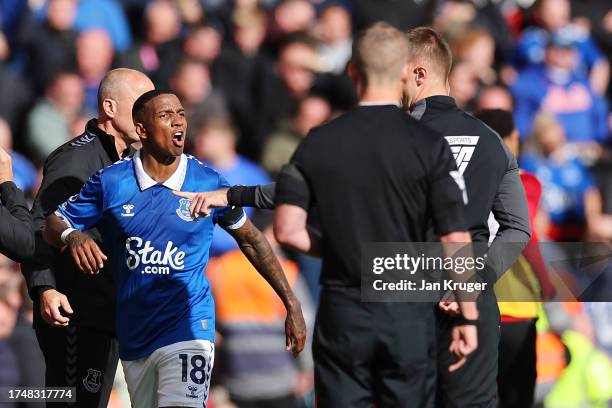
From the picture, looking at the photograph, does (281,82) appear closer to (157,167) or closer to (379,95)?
(157,167)

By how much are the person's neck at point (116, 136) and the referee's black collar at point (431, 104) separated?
201cm

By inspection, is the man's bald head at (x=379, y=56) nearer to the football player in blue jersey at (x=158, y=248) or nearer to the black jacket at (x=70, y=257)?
the football player in blue jersey at (x=158, y=248)

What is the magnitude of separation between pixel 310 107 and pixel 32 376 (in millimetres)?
4966

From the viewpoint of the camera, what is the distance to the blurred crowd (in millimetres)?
11633

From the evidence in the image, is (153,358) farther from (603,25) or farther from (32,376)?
(603,25)

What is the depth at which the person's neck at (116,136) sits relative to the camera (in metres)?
8.23

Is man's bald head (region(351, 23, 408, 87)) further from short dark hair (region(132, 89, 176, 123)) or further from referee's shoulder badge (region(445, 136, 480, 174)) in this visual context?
short dark hair (region(132, 89, 176, 123))

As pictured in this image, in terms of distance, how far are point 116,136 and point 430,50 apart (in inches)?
85.1

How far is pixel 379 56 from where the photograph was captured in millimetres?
6219

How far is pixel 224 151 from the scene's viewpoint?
12.7m

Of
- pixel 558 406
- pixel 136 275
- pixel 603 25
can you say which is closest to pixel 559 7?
pixel 603 25

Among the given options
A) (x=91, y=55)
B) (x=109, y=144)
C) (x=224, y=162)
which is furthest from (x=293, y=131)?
(x=109, y=144)

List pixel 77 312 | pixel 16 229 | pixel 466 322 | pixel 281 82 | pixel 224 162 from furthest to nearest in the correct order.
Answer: pixel 281 82, pixel 224 162, pixel 77 312, pixel 16 229, pixel 466 322

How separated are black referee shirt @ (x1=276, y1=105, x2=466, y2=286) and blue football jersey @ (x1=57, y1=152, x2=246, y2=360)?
54.4 inches
